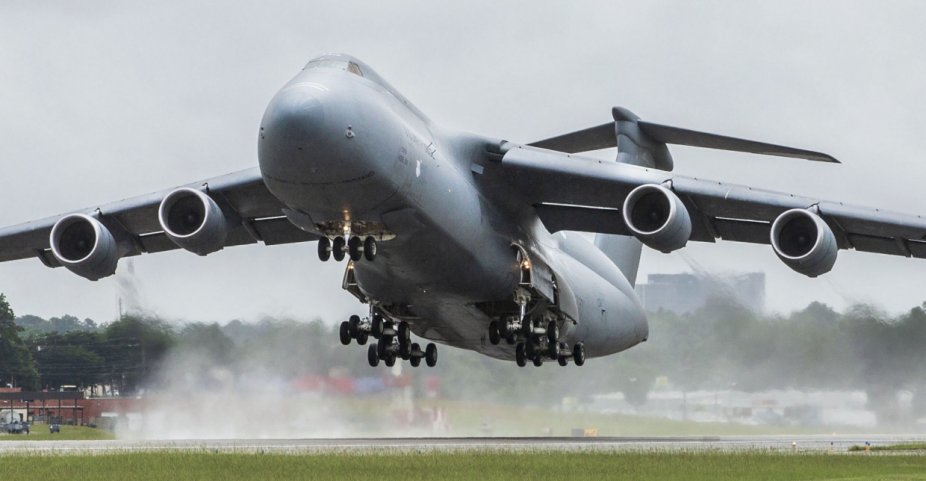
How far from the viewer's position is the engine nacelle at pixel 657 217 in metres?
19.0

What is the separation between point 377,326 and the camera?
2255cm

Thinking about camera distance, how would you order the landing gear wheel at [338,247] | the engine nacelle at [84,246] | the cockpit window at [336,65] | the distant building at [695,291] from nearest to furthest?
the cockpit window at [336,65]
the landing gear wheel at [338,247]
the engine nacelle at [84,246]
the distant building at [695,291]

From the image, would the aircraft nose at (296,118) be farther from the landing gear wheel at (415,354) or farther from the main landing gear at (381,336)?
the landing gear wheel at (415,354)

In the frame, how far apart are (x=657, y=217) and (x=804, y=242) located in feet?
6.57

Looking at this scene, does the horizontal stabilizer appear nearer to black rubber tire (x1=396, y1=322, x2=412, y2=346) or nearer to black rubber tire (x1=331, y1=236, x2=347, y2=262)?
black rubber tire (x1=396, y1=322, x2=412, y2=346)

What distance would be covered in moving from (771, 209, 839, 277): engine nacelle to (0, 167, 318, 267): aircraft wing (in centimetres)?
711

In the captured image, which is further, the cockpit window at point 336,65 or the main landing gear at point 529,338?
the main landing gear at point 529,338

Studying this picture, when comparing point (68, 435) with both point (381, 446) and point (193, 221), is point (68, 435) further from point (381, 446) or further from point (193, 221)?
point (193, 221)

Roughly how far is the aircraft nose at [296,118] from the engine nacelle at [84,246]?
5.41m

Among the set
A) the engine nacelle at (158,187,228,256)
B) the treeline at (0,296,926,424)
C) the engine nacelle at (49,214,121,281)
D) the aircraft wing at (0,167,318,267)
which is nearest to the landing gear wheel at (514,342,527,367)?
the aircraft wing at (0,167,318,267)

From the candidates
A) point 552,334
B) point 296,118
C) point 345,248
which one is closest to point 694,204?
point 552,334

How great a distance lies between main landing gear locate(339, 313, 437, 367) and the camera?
884 inches

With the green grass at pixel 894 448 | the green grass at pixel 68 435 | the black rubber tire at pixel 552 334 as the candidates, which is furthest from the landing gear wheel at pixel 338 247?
the green grass at pixel 68 435

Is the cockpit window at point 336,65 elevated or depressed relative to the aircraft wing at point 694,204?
elevated
